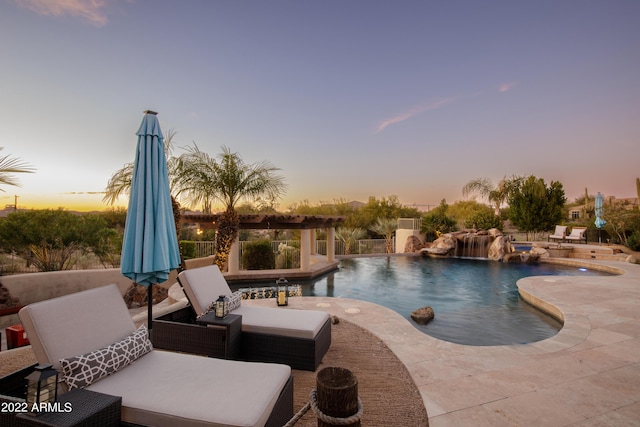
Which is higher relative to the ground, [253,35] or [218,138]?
[253,35]

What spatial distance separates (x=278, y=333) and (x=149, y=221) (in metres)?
2.13

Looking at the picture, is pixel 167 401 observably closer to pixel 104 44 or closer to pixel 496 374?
pixel 496 374

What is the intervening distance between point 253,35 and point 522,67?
377 inches

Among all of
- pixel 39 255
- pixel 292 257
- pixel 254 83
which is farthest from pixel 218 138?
pixel 39 255

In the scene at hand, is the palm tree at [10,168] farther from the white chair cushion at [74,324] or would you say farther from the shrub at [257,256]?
the shrub at [257,256]

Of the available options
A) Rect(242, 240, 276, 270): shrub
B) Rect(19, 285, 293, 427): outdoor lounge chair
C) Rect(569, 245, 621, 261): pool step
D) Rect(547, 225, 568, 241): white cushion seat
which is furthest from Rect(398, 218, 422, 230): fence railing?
Rect(19, 285, 293, 427): outdoor lounge chair

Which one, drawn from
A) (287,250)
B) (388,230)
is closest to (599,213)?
(388,230)

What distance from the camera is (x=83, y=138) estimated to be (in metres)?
9.50

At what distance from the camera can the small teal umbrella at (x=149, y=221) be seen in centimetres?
354

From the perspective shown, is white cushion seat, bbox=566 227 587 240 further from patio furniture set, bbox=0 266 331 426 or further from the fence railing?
patio furniture set, bbox=0 266 331 426

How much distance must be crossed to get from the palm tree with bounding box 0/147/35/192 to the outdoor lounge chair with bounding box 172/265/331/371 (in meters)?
4.36

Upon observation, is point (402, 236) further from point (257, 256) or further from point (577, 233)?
point (257, 256)

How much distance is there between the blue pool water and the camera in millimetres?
5938

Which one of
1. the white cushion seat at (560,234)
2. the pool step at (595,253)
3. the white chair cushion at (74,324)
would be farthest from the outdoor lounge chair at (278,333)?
the white cushion seat at (560,234)
